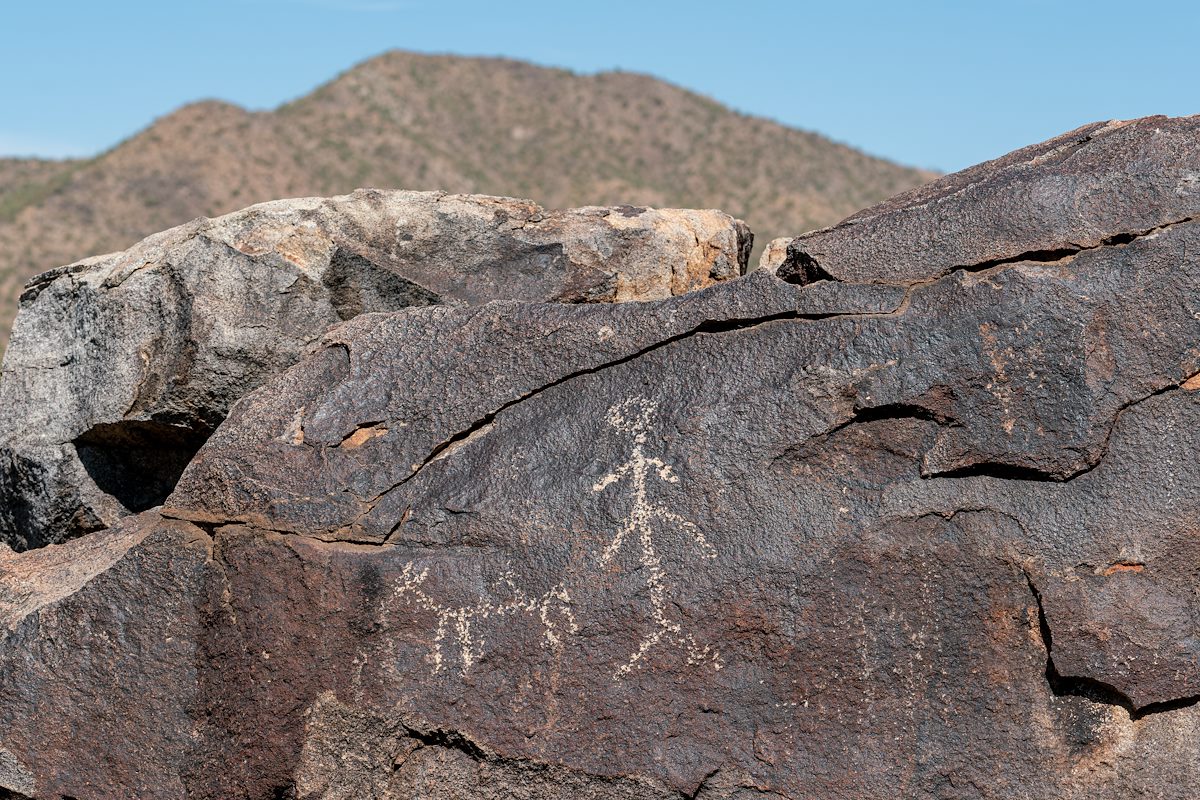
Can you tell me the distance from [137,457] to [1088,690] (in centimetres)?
367

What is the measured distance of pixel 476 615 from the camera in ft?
11.2

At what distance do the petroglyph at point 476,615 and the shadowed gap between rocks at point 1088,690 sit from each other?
4.38ft

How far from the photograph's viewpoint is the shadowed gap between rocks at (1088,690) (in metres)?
3.29

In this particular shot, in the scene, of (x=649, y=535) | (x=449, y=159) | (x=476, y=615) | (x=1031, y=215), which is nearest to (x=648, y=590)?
(x=649, y=535)

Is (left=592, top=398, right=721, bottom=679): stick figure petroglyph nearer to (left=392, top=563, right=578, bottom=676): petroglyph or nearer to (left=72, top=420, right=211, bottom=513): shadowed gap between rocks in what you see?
(left=392, top=563, right=578, bottom=676): petroglyph

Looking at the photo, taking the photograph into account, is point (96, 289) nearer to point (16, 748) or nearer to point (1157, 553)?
point (16, 748)

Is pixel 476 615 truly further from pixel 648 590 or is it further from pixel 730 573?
pixel 730 573

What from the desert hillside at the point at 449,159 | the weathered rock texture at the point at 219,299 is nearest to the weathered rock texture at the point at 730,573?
the weathered rock texture at the point at 219,299

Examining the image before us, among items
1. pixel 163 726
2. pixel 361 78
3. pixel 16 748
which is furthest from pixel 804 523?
pixel 361 78

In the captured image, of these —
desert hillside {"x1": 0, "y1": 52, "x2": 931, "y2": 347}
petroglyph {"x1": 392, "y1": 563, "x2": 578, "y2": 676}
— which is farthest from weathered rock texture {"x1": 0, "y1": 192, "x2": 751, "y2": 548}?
desert hillside {"x1": 0, "y1": 52, "x2": 931, "y2": 347}

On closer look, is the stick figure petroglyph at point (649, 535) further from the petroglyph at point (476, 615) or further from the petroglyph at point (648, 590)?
the petroglyph at point (476, 615)

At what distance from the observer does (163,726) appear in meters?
3.50

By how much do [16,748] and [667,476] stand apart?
2.17 m

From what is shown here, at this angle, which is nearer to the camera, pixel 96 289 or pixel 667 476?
pixel 667 476
